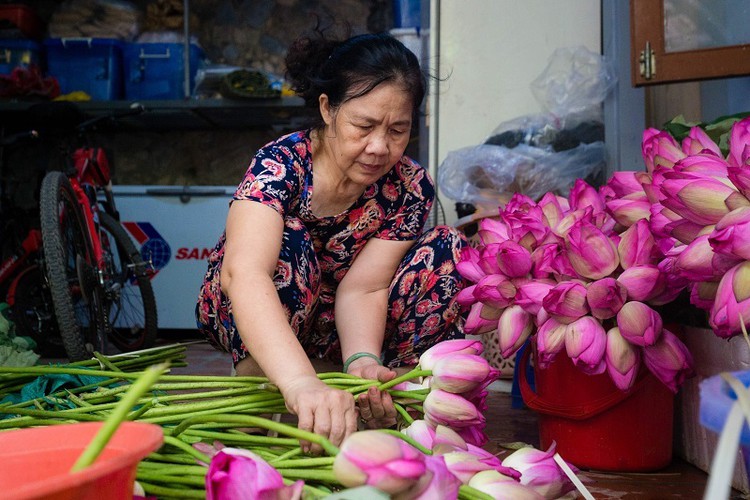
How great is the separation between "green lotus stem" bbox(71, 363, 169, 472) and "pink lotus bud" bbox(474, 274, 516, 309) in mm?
906

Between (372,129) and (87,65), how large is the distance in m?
3.69

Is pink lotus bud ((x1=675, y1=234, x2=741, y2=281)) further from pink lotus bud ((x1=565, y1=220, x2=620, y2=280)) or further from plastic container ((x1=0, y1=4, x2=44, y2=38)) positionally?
plastic container ((x1=0, y1=4, x2=44, y2=38))

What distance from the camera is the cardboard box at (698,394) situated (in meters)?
1.10

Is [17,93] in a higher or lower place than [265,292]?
higher

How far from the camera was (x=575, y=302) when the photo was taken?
1.15 m

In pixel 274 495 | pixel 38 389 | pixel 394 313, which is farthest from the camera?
pixel 394 313

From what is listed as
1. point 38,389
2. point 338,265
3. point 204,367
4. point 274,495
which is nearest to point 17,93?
point 204,367

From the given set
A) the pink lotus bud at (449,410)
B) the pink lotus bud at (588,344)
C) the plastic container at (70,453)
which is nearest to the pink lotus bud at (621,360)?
the pink lotus bud at (588,344)

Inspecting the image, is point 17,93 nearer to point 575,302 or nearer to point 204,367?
point 204,367

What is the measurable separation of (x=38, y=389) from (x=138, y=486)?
1.56 ft

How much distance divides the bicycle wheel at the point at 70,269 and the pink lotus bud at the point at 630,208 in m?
1.87

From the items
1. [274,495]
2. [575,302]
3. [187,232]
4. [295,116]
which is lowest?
[274,495]

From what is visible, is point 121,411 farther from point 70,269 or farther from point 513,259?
point 70,269

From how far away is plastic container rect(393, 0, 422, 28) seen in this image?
12.2ft
